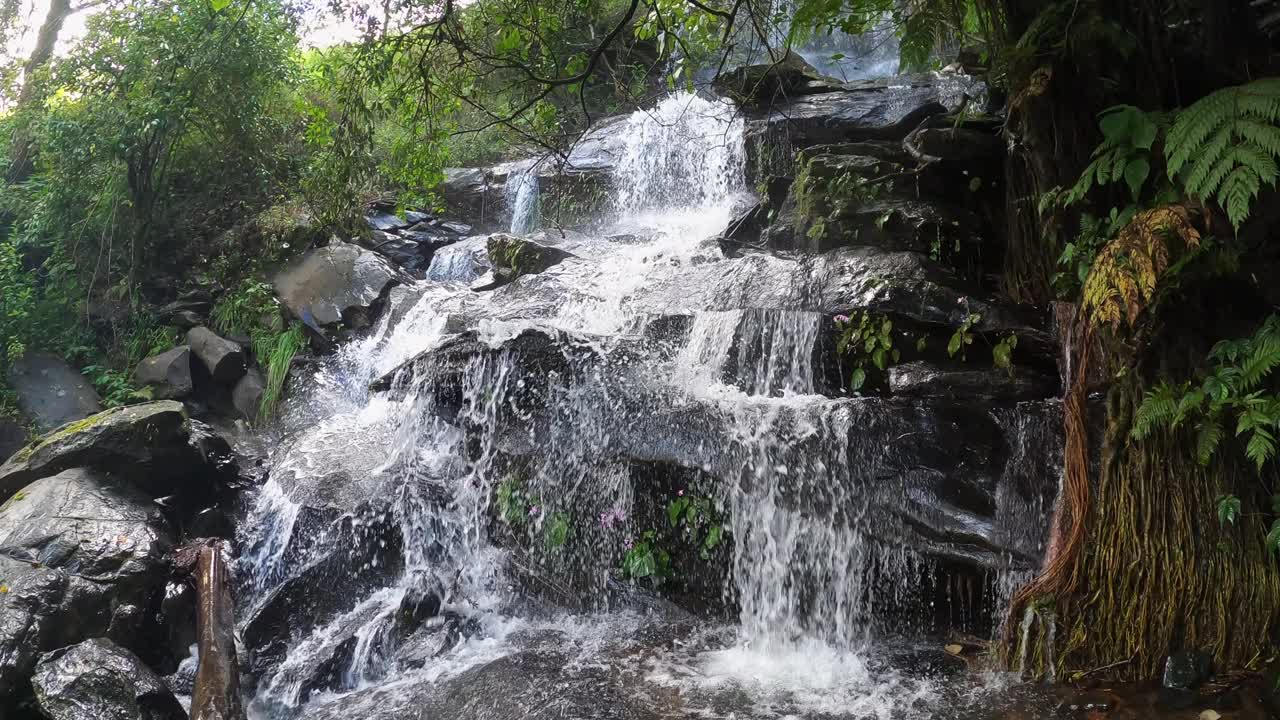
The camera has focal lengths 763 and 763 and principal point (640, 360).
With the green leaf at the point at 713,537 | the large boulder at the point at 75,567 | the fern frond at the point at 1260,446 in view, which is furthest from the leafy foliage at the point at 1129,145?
the large boulder at the point at 75,567

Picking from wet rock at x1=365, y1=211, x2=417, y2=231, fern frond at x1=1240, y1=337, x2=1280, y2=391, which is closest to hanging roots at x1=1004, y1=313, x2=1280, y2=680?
fern frond at x1=1240, y1=337, x2=1280, y2=391

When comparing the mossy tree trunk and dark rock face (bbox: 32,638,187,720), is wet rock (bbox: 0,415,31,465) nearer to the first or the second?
dark rock face (bbox: 32,638,187,720)

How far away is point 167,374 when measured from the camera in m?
8.80

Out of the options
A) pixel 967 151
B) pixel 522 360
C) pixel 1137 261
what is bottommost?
pixel 522 360

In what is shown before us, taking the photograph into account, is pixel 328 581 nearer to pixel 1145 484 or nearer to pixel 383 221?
pixel 1145 484

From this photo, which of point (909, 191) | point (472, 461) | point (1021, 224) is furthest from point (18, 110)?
point (1021, 224)

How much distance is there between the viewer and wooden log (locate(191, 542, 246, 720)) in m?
4.33

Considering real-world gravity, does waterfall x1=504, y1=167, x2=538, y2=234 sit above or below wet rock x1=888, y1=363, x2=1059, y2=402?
above

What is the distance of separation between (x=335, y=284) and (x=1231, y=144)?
9.46 metres

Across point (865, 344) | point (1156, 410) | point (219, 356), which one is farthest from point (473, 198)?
point (1156, 410)

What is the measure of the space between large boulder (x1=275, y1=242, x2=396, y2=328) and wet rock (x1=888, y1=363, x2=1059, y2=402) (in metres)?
7.04

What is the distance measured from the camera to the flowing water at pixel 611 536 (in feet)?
15.3

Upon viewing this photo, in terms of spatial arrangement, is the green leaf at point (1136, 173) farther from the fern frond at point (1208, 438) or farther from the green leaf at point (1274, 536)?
the green leaf at point (1274, 536)

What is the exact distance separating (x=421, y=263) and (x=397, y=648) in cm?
754
